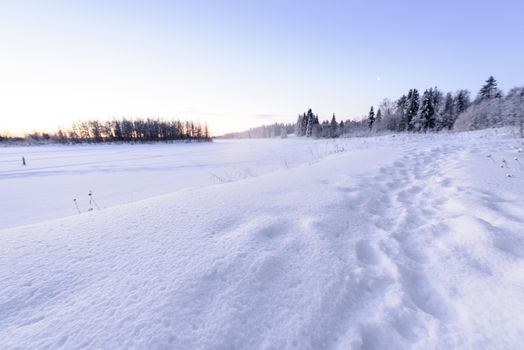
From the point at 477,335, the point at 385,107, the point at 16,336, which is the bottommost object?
the point at 477,335

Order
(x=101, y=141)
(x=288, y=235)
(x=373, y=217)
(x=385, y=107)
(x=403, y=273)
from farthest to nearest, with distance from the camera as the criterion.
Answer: (x=385, y=107) < (x=101, y=141) < (x=373, y=217) < (x=288, y=235) < (x=403, y=273)

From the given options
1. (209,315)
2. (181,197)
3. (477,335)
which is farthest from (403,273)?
(181,197)

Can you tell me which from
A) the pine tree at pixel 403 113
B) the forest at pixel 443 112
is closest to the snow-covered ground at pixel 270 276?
the forest at pixel 443 112

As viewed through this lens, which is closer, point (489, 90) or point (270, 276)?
point (270, 276)

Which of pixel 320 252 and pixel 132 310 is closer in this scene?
pixel 132 310

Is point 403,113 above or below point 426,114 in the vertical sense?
above

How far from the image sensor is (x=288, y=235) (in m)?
2.27

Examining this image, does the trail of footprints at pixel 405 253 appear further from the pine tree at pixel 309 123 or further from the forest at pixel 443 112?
the pine tree at pixel 309 123

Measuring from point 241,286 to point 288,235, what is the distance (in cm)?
83

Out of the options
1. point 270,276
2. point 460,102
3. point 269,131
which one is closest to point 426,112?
point 460,102

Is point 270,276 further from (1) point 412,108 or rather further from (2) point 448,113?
(2) point 448,113

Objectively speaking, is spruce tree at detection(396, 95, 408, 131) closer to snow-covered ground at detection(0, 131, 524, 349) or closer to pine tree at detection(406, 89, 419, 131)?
pine tree at detection(406, 89, 419, 131)

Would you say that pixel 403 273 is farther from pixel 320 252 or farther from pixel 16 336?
pixel 16 336

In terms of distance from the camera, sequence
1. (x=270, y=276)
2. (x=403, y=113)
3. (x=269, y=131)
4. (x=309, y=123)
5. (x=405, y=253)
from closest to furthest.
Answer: (x=270, y=276) < (x=405, y=253) < (x=403, y=113) < (x=309, y=123) < (x=269, y=131)
